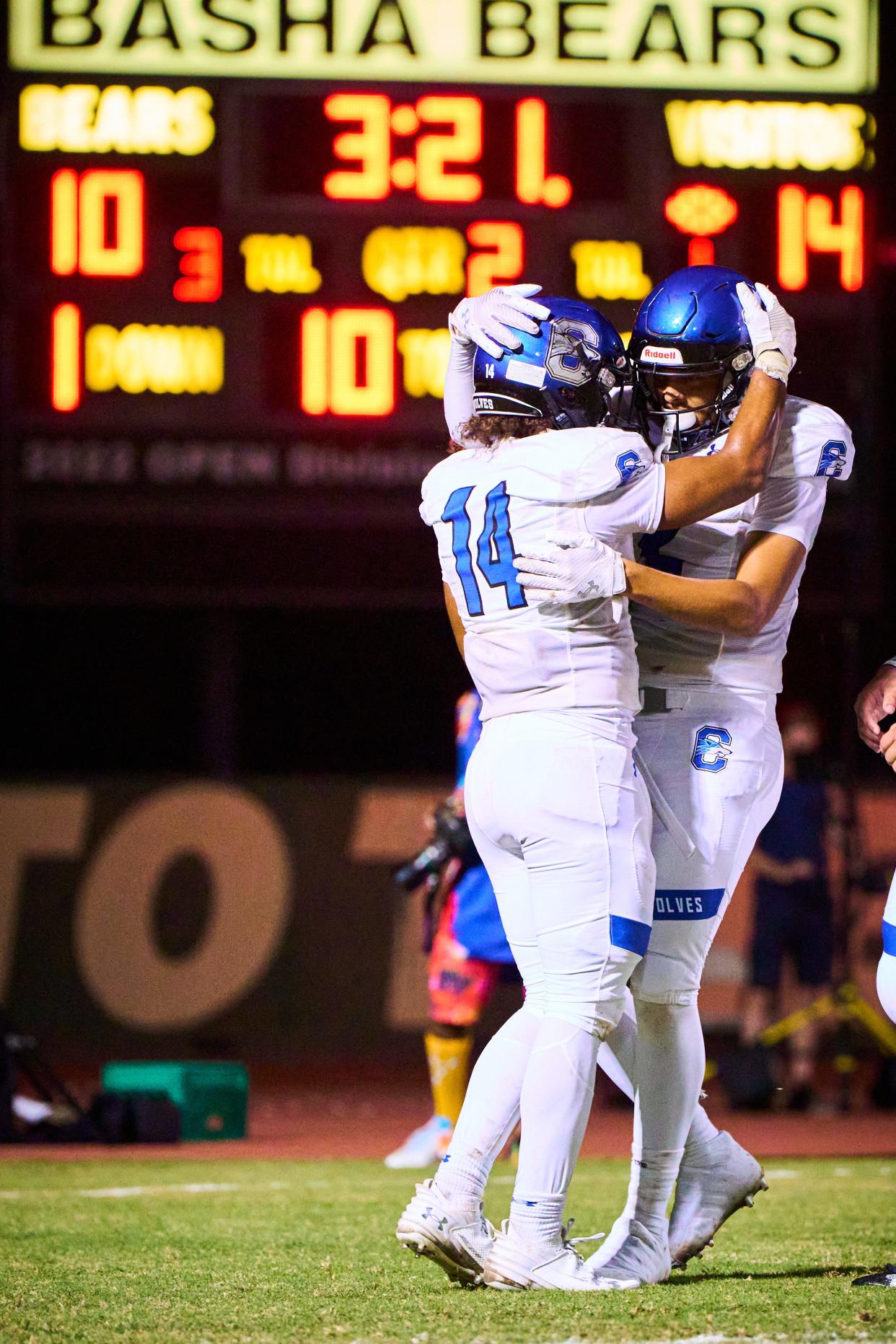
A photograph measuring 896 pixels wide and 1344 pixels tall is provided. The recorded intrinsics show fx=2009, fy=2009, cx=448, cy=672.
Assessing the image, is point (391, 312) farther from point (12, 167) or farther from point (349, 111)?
point (12, 167)

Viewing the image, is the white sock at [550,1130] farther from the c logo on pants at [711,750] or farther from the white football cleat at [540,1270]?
the c logo on pants at [711,750]

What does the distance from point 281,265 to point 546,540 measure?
617cm

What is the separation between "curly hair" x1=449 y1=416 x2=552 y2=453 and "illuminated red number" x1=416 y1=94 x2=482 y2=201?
5850 mm

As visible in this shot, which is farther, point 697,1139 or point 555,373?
point 697,1139

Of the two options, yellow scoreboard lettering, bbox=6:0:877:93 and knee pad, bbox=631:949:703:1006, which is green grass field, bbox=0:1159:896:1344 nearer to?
knee pad, bbox=631:949:703:1006

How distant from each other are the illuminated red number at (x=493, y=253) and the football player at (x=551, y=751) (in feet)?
18.6

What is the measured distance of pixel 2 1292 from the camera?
379cm

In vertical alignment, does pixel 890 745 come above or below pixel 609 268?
below

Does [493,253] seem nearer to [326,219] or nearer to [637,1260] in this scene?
[326,219]

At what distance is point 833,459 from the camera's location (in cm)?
398

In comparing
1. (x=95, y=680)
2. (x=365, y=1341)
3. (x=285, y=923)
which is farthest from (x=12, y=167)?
(x=365, y=1341)

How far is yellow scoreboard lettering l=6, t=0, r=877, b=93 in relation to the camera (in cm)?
951

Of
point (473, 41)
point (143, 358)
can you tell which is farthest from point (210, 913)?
point (473, 41)

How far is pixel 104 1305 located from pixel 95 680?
1080 centimetres
